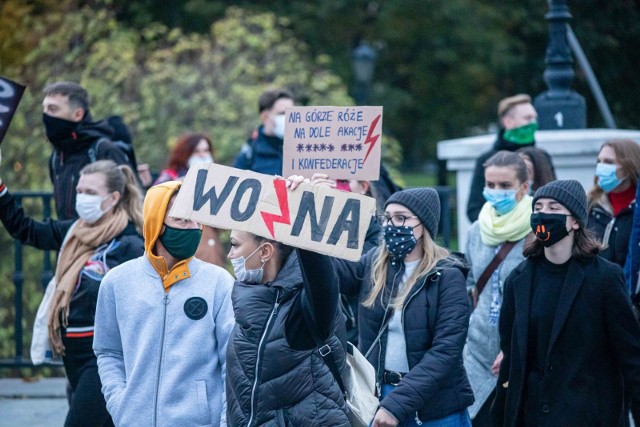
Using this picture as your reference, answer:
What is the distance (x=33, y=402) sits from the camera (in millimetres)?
8805

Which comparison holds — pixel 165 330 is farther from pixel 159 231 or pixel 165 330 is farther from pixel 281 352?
pixel 281 352

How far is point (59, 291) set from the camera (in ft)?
20.2

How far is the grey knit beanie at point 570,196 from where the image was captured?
5379 mm

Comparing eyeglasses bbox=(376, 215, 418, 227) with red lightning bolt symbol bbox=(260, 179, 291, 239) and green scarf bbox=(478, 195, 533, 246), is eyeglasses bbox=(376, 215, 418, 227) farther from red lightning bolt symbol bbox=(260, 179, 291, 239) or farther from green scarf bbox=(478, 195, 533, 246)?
red lightning bolt symbol bbox=(260, 179, 291, 239)

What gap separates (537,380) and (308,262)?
6.01 feet

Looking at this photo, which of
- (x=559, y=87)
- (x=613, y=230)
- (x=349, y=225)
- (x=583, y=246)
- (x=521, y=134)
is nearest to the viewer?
(x=349, y=225)

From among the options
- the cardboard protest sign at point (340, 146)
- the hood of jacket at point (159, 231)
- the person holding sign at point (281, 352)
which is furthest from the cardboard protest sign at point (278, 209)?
the hood of jacket at point (159, 231)

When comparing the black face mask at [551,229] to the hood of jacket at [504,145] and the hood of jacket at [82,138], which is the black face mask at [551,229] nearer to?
the hood of jacket at [504,145]

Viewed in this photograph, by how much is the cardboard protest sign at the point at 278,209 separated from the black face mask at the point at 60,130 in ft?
10.7

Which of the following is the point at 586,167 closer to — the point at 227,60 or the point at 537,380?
the point at 537,380

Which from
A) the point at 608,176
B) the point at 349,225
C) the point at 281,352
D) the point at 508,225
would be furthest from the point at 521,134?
the point at 349,225

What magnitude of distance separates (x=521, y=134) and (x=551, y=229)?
3.21 m

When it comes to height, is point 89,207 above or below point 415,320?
above

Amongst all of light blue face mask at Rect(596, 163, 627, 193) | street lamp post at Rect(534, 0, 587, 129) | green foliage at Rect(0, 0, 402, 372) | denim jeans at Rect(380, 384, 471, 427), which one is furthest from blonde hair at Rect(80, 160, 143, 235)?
street lamp post at Rect(534, 0, 587, 129)
